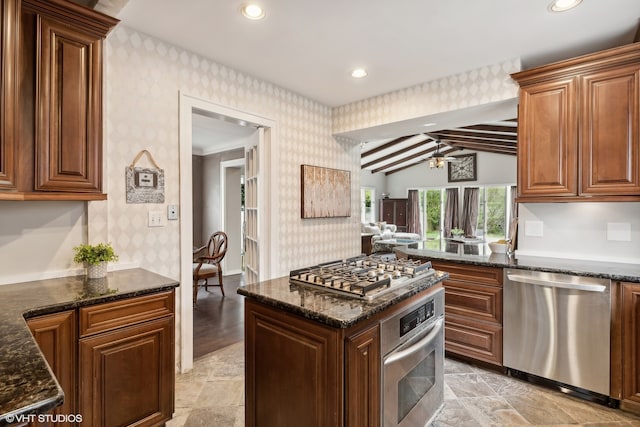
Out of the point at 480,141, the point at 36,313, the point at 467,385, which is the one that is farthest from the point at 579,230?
the point at 480,141

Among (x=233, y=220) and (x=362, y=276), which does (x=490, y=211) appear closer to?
(x=233, y=220)

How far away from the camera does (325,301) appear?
144 centimetres

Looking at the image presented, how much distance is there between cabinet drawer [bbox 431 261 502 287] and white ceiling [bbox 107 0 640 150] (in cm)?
176

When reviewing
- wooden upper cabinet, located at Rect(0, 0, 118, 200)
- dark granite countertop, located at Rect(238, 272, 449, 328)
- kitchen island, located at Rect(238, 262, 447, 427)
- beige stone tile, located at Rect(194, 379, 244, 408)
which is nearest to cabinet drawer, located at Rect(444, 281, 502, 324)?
dark granite countertop, located at Rect(238, 272, 449, 328)

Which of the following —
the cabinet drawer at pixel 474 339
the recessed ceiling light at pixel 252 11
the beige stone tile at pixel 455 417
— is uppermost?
the recessed ceiling light at pixel 252 11

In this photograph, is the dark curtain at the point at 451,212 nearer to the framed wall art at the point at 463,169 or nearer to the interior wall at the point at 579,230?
the framed wall art at the point at 463,169

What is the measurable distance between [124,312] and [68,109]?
1.15 m

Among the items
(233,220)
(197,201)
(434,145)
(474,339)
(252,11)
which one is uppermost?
(434,145)

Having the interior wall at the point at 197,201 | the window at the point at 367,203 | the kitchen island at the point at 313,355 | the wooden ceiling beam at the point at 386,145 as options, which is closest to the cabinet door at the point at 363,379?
the kitchen island at the point at 313,355

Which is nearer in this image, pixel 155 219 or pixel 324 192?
pixel 155 219

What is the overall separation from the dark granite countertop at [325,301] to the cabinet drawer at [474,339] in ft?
4.13

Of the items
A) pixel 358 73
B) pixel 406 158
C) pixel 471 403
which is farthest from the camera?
pixel 406 158

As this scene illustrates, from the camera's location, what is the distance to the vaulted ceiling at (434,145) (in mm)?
7113

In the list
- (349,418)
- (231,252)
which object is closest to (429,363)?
(349,418)
